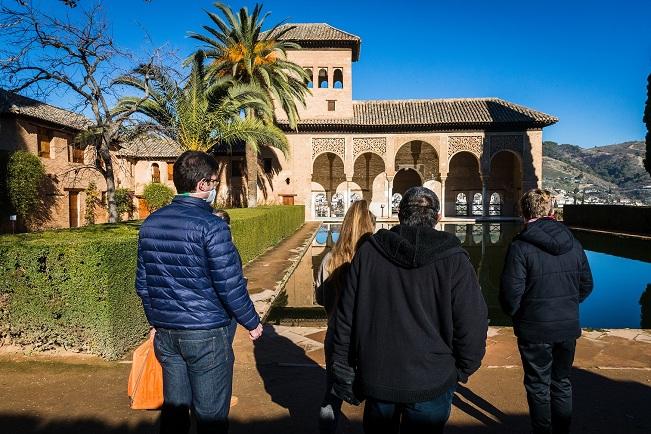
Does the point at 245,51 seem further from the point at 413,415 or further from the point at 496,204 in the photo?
the point at 496,204

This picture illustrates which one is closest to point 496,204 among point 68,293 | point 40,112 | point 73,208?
point 73,208

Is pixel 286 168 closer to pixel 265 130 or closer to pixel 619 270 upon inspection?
pixel 265 130

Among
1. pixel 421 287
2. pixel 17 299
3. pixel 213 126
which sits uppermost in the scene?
pixel 213 126

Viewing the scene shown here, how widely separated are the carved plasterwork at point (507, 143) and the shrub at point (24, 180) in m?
23.8

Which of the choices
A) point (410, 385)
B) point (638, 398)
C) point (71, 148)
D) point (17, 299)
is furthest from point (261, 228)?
point (71, 148)

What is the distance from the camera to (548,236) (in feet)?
8.29

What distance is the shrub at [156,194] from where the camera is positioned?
81.3 feet

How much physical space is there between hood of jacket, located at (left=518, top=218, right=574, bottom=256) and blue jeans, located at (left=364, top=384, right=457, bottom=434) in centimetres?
111

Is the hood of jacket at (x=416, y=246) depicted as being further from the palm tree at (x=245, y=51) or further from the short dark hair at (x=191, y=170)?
the palm tree at (x=245, y=51)

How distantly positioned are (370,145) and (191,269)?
27.0 metres

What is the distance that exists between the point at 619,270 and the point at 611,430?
941 cm

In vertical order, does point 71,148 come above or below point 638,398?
above

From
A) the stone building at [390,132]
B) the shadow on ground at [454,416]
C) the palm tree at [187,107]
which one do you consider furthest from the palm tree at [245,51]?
the shadow on ground at [454,416]

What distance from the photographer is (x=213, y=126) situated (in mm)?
12031
